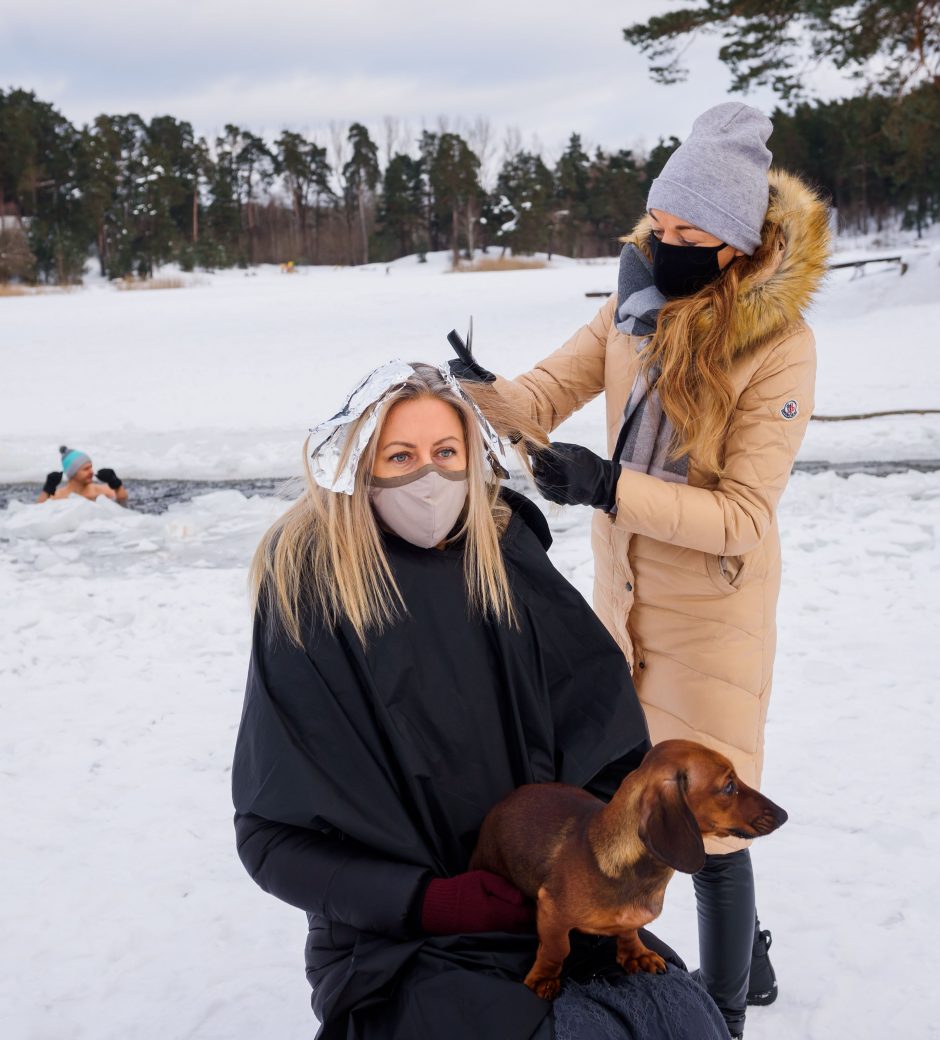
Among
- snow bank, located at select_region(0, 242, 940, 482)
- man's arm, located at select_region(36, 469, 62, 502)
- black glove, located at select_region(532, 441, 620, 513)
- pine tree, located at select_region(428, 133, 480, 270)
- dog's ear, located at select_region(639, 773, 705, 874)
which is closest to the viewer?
dog's ear, located at select_region(639, 773, 705, 874)

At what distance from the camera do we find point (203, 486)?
949cm

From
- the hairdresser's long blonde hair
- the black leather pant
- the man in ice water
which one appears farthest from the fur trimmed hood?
the man in ice water

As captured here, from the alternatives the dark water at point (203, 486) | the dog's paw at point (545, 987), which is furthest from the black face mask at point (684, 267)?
the dark water at point (203, 486)

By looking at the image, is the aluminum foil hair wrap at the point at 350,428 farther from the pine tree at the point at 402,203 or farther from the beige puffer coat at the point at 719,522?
the pine tree at the point at 402,203

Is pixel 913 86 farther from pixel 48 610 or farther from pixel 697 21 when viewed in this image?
pixel 48 610

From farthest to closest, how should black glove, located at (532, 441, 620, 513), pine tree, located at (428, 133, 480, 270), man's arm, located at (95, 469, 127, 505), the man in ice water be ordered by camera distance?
pine tree, located at (428, 133, 480, 270), man's arm, located at (95, 469, 127, 505), the man in ice water, black glove, located at (532, 441, 620, 513)

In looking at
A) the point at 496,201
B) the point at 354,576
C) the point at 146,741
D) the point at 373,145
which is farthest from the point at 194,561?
the point at 373,145

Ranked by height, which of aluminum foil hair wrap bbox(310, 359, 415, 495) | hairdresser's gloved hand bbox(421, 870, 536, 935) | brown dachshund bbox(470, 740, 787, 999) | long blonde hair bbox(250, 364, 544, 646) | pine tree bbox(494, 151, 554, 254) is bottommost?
hairdresser's gloved hand bbox(421, 870, 536, 935)

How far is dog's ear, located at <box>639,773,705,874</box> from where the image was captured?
151cm

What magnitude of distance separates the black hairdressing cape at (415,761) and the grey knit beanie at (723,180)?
2.82ft

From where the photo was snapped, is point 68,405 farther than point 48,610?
Yes

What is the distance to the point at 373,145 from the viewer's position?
54.2m

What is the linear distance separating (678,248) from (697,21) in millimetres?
17320

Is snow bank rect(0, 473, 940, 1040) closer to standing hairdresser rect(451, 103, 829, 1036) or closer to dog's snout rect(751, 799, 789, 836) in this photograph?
standing hairdresser rect(451, 103, 829, 1036)
